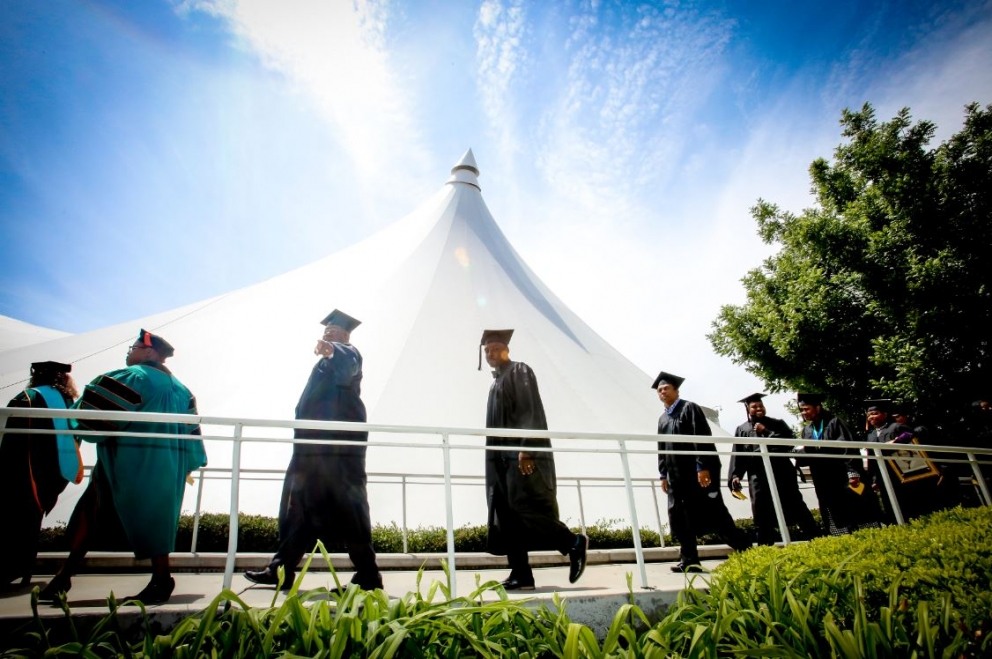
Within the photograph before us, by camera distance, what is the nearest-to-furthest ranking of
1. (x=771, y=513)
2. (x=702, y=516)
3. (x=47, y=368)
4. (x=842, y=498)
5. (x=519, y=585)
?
1. (x=519, y=585)
2. (x=47, y=368)
3. (x=702, y=516)
4. (x=842, y=498)
5. (x=771, y=513)

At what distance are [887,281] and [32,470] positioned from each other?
34.0 feet

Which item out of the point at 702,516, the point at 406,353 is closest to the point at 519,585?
the point at 702,516

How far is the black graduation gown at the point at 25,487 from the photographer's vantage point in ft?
8.63

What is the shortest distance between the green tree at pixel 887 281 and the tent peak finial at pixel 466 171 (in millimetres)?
10472

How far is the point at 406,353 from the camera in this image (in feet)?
30.2

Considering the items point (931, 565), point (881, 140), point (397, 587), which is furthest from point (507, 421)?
point (881, 140)

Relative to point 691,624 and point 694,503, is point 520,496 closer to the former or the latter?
point 691,624

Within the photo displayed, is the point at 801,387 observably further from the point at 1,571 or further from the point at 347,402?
the point at 1,571

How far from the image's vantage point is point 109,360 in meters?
8.91

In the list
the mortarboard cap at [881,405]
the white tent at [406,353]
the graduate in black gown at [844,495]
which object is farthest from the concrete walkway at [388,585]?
the white tent at [406,353]

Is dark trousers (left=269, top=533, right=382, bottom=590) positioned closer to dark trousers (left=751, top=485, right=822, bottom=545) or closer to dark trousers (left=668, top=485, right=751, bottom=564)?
dark trousers (left=668, top=485, right=751, bottom=564)

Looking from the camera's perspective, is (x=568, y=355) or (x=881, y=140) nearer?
(x=881, y=140)

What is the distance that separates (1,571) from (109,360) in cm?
787

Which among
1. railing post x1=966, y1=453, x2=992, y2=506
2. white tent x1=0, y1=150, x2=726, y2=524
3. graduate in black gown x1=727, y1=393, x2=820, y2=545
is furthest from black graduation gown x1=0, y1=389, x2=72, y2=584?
railing post x1=966, y1=453, x2=992, y2=506
